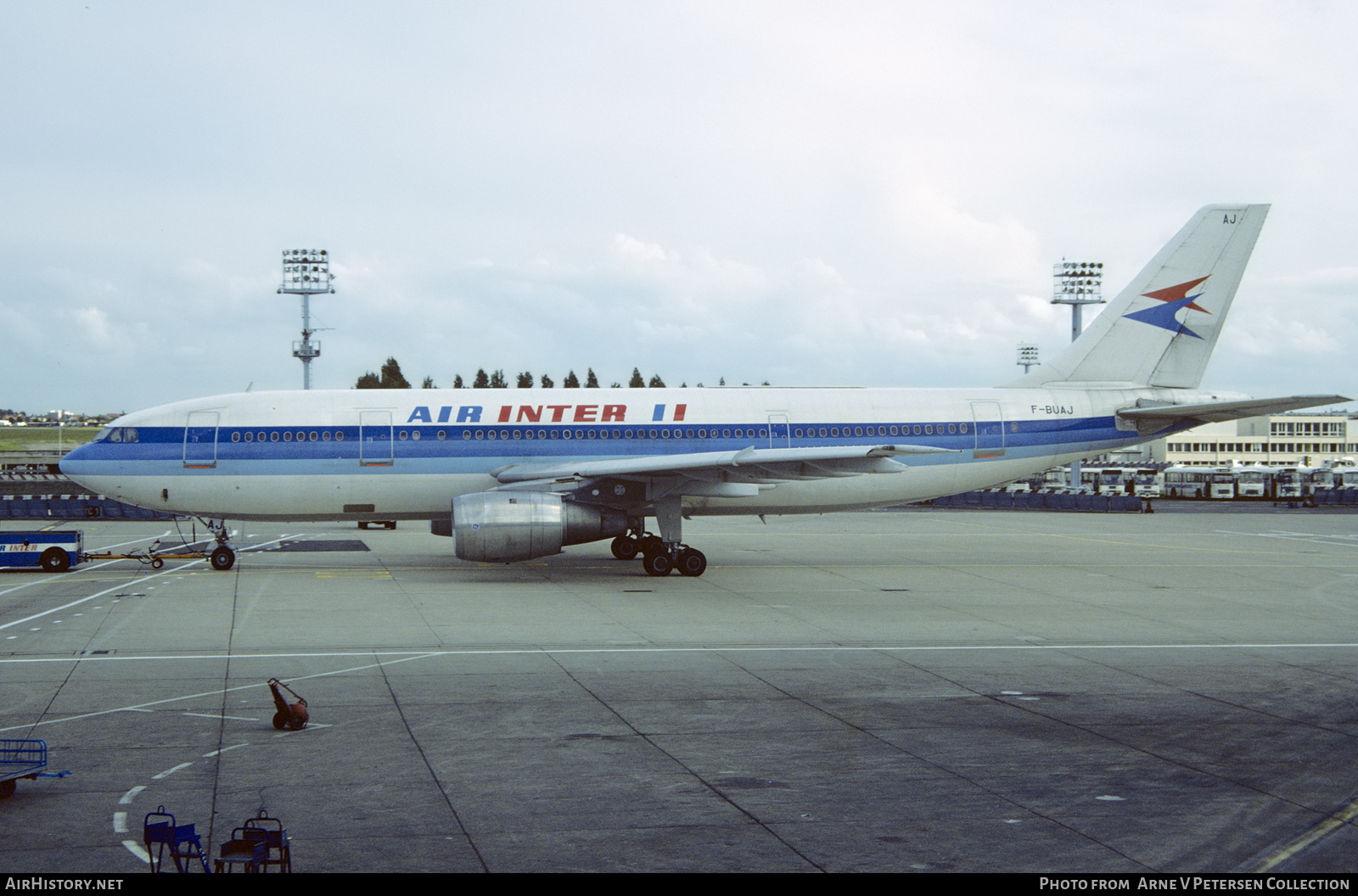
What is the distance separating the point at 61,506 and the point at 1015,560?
45.4m

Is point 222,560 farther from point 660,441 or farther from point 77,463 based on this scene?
point 660,441

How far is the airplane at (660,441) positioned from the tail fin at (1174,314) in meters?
0.05

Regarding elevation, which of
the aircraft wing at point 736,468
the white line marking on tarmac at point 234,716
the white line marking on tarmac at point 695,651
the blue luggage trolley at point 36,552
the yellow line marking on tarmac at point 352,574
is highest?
the aircraft wing at point 736,468

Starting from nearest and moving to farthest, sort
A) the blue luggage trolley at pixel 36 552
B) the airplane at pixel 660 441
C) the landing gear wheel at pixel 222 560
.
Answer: the airplane at pixel 660 441
the landing gear wheel at pixel 222 560
the blue luggage trolley at pixel 36 552

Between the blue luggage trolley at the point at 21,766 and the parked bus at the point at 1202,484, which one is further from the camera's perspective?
the parked bus at the point at 1202,484

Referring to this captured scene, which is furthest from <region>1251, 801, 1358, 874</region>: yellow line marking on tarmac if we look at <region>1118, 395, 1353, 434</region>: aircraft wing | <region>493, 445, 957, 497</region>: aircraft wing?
<region>1118, 395, 1353, 434</region>: aircraft wing

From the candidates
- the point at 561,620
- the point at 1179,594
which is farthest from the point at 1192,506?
the point at 561,620

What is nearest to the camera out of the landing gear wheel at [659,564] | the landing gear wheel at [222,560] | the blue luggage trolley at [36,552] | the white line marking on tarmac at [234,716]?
the white line marking on tarmac at [234,716]

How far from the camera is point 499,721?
11.3 m

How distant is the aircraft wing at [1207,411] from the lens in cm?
2667

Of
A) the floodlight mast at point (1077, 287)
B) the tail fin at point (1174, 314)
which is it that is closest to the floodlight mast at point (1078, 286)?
the floodlight mast at point (1077, 287)

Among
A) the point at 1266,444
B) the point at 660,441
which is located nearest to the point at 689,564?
the point at 660,441

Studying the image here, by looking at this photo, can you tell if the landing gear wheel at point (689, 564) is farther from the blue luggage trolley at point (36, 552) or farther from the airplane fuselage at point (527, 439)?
the blue luggage trolley at point (36, 552)

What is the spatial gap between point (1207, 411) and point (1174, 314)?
3285 millimetres
